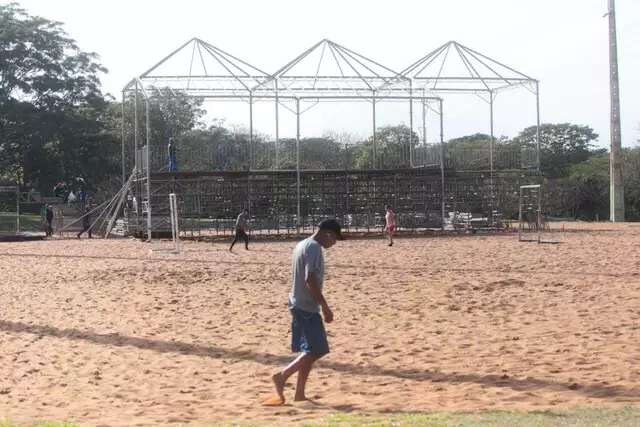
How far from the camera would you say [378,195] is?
38250mm

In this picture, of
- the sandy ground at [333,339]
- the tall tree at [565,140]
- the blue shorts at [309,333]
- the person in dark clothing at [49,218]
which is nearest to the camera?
the blue shorts at [309,333]

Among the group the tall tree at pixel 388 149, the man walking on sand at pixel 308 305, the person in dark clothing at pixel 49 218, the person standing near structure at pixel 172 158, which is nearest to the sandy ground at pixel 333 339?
the man walking on sand at pixel 308 305

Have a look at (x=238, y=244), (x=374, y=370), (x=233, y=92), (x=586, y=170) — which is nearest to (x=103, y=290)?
(x=374, y=370)

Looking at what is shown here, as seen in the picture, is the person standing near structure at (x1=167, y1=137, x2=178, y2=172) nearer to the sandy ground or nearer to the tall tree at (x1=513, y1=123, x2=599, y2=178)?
the sandy ground

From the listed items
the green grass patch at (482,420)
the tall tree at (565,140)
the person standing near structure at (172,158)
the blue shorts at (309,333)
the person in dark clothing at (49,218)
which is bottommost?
the green grass patch at (482,420)

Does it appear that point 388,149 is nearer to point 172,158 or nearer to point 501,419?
point 172,158

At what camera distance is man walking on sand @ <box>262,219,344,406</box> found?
7688mm

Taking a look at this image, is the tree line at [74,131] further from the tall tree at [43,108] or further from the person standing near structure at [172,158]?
the person standing near structure at [172,158]

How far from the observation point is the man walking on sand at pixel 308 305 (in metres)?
7.69

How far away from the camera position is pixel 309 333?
7.79 m

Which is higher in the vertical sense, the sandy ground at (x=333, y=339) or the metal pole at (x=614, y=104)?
the metal pole at (x=614, y=104)

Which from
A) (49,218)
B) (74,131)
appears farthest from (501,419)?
(74,131)

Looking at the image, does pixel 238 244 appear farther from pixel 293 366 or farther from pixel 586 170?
pixel 586 170

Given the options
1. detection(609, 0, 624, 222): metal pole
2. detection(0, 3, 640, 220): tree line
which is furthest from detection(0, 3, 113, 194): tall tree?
detection(609, 0, 624, 222): metal pole
